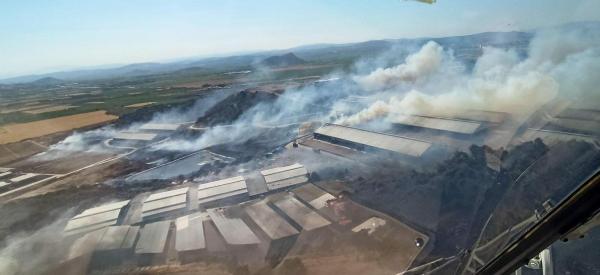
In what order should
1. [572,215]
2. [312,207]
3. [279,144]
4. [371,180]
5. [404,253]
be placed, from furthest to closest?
[279,144], [371,180], [312,207], [404,253], [572,215]

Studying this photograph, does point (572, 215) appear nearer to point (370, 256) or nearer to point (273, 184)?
point (370, 256)

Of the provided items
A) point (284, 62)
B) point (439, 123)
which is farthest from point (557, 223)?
point (284, 62)

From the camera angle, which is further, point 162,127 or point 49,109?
point 49,109

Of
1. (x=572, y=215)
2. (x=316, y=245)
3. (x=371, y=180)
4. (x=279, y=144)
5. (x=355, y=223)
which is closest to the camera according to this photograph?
(x=572, y=215)

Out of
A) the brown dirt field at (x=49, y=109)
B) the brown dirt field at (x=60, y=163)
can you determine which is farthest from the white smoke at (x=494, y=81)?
the brown dirt field at (x=49, y=109)

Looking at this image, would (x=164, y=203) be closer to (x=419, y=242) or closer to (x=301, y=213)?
(x=301, y=213)

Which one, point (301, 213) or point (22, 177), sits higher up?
point (301, 213)

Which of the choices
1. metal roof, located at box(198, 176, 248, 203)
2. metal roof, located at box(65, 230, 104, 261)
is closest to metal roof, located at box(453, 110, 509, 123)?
metal roof, located at box(198, 176, 248, 203)

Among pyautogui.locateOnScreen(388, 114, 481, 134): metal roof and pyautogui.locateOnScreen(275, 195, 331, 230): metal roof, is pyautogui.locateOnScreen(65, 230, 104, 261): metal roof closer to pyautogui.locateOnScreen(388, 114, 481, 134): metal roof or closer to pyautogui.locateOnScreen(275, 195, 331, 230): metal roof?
pyautogui.locateOnScreen(275, 195, 331, 230): metal roof

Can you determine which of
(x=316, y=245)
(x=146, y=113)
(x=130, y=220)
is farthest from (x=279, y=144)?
(x=146, y=113)
